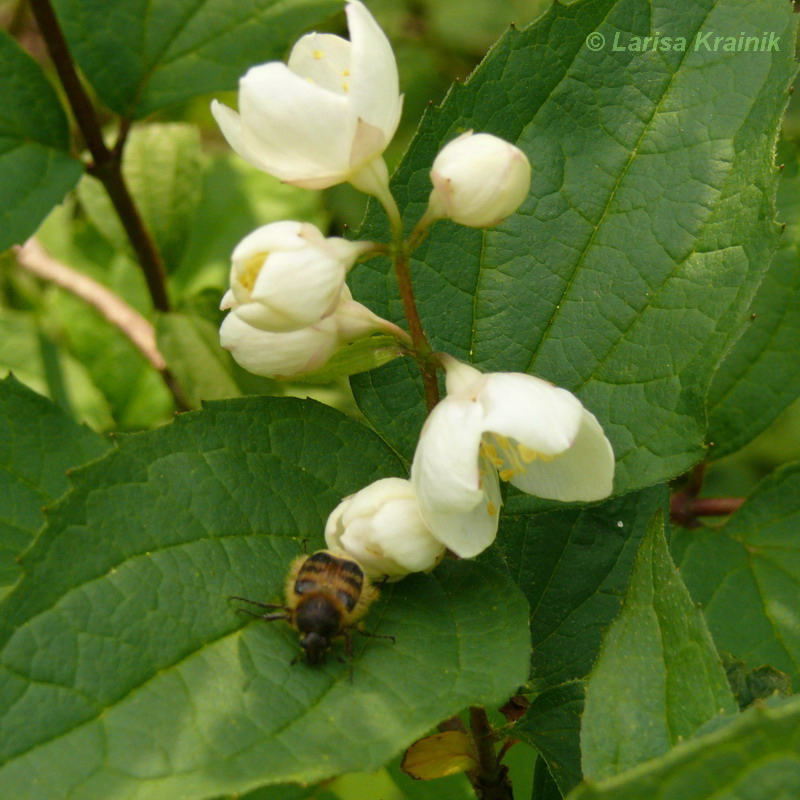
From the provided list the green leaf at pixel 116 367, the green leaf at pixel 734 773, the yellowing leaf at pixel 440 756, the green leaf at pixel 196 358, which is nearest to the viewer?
the green leaf at pixel 734 773

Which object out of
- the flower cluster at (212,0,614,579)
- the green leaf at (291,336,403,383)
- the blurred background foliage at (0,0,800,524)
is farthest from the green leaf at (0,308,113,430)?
the flower cluster at (212,0,614,579)

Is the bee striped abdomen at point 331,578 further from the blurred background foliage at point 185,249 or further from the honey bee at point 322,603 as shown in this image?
the blurred background foliage at point 185,249

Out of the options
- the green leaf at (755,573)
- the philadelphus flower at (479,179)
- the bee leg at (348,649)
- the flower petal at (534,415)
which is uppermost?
the philadelphus flower at (479,179)

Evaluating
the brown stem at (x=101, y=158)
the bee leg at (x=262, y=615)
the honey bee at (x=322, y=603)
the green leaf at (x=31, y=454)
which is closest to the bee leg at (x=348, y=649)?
the honey bee at (x=322, y=603)

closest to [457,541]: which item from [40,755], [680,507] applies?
[40,755]

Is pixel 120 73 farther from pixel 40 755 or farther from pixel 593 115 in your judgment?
pixel 40 755

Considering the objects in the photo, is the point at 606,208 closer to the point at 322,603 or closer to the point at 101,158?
the point at 322,603
